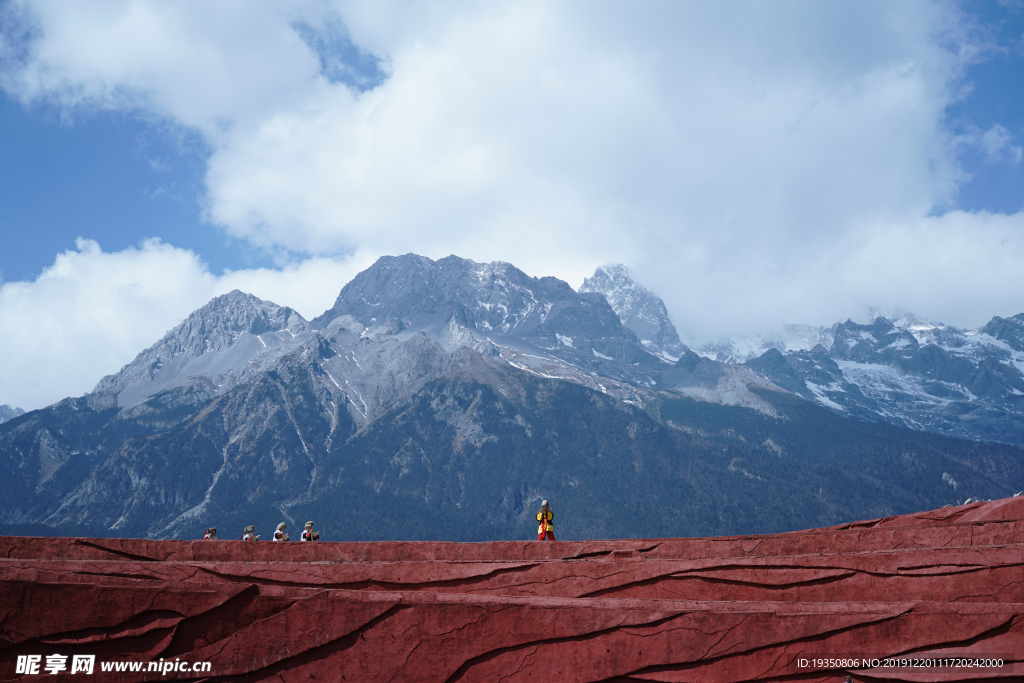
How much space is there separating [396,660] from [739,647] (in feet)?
18.9

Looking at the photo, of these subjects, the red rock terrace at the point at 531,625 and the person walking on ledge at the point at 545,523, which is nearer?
the red rock terrace at the point at 531,625

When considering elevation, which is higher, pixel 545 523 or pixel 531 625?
pixel 545 523

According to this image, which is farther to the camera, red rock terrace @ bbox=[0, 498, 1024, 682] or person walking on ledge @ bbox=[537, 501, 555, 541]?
person walking on ledge @ bbox=[537, 501, 555, 541]

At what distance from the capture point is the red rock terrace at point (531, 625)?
515 inches

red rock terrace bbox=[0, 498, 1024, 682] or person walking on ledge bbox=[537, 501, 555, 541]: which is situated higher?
person walking on ledge bbox=[537, 501, 555, 541]

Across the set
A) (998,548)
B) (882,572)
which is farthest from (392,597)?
(998,548)

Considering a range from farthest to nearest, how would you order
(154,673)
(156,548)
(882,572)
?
(156,548) < (882,572) < (154,673)

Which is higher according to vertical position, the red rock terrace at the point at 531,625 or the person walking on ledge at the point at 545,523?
the person walking on ledge at the point at 545,523

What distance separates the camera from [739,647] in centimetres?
1323

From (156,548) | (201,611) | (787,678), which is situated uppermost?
(156,548)

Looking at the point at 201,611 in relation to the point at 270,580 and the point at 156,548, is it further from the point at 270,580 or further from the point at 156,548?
the point at 156,548

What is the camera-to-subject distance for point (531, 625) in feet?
44.6

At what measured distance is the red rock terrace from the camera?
13.1 m

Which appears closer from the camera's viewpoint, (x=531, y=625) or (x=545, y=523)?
(x=531, y=625)
